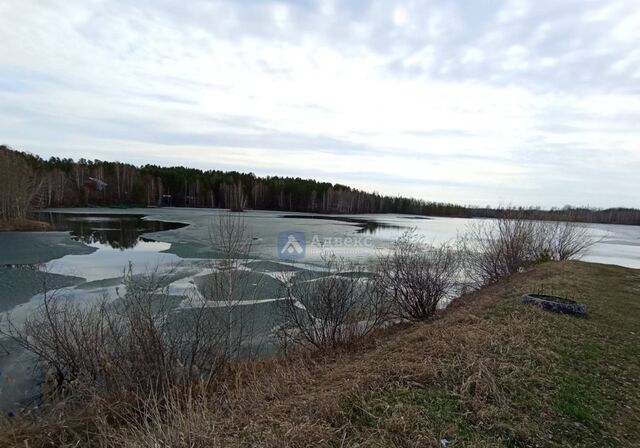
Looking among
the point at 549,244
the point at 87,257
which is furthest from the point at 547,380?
the point at 87,257

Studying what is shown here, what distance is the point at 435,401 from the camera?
4.34 metres

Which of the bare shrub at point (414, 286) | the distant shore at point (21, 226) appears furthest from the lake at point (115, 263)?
the bare shrub at point (414, 286)

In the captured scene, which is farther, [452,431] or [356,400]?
[356,400]

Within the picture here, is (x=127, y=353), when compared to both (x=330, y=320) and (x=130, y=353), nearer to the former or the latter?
(x=130, y=353)

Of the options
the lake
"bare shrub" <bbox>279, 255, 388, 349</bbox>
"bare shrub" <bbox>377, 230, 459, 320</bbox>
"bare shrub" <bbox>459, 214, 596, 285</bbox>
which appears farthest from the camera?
"bare shrub" <bbox>459, 214, 596, 285</bbox>

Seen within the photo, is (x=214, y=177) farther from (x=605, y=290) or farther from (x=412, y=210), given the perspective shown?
(x=605, y=290)

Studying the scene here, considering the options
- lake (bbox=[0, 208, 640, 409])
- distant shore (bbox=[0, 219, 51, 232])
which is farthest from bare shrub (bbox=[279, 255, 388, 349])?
distant shore (bbox=[0, 219, 51, 232])

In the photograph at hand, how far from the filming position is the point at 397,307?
1245cm

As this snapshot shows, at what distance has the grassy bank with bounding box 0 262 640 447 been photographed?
3.79 m

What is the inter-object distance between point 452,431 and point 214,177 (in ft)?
357

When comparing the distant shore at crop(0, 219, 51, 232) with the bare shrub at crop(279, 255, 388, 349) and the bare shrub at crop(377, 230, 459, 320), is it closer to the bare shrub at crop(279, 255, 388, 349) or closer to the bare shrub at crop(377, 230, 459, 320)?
the bare shrub at crop(279, 255, 388, 349)

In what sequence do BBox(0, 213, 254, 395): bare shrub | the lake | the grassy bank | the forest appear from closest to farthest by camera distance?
the grassy bank → BBox(0, 213, 254, 395): bare shrub → the lake → the forest

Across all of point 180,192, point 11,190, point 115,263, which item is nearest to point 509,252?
point 115,263

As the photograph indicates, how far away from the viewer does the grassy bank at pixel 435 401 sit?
12.4 ft
